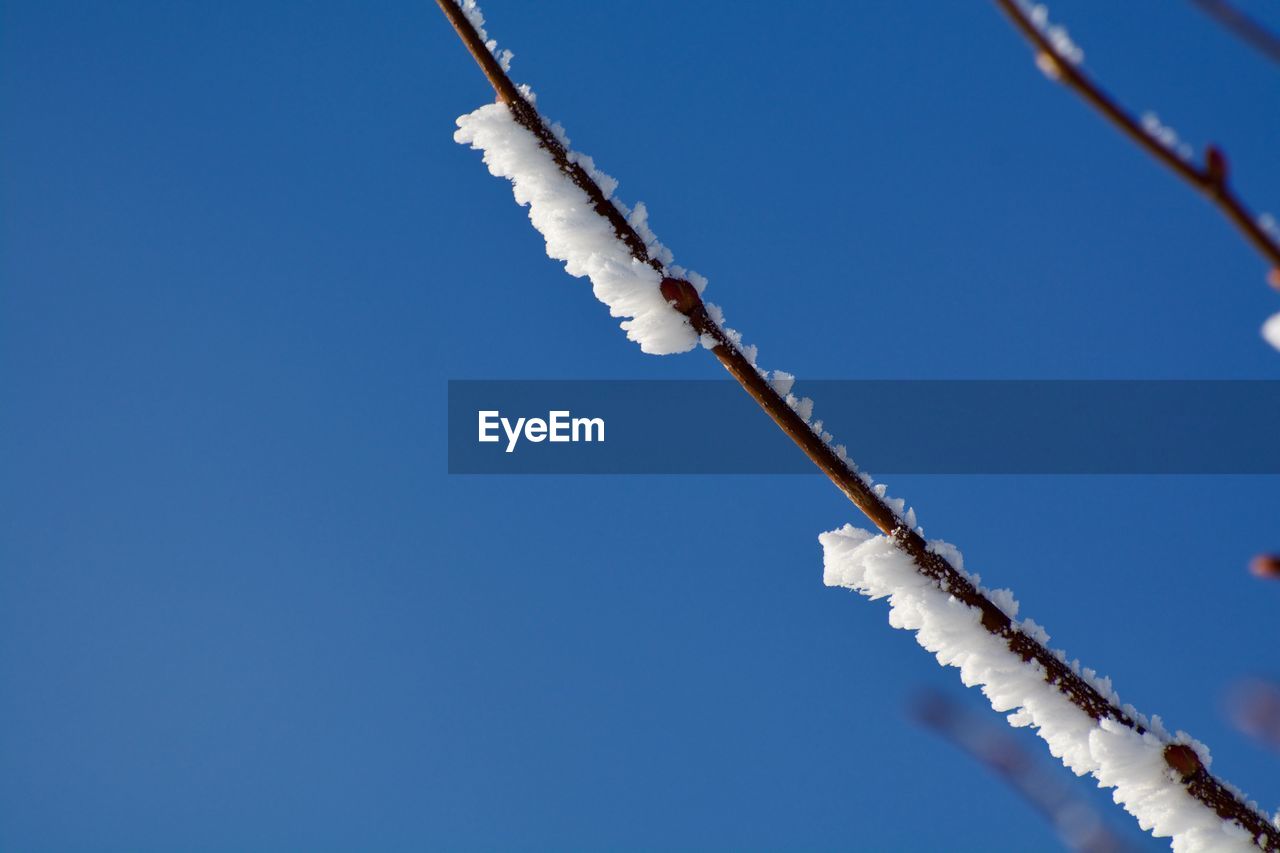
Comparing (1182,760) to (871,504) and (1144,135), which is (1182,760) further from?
(1144,135)

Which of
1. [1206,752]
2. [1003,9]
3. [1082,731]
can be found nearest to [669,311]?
[1003,9]

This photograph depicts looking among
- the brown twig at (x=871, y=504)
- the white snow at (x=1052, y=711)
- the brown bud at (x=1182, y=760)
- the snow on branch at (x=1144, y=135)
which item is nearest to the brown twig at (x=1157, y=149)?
the snow on branch at (x=1144, y=135)

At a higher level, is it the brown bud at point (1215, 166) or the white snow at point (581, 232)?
the white snow at point (581, 232)

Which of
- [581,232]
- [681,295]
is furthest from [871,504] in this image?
[581,232]

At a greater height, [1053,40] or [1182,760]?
[1053,40]

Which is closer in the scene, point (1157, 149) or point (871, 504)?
point (1157, 149)

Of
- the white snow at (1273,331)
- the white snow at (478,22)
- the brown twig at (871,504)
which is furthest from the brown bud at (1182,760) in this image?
the white snow at (478,22)

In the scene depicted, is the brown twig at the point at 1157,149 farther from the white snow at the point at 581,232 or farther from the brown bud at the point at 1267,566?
the white snow at the point at 581,232

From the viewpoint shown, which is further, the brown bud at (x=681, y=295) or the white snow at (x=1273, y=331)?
the brown bud at (x=681, y=295)

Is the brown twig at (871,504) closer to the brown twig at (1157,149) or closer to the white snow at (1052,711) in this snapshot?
the white snow at (1052,711)
